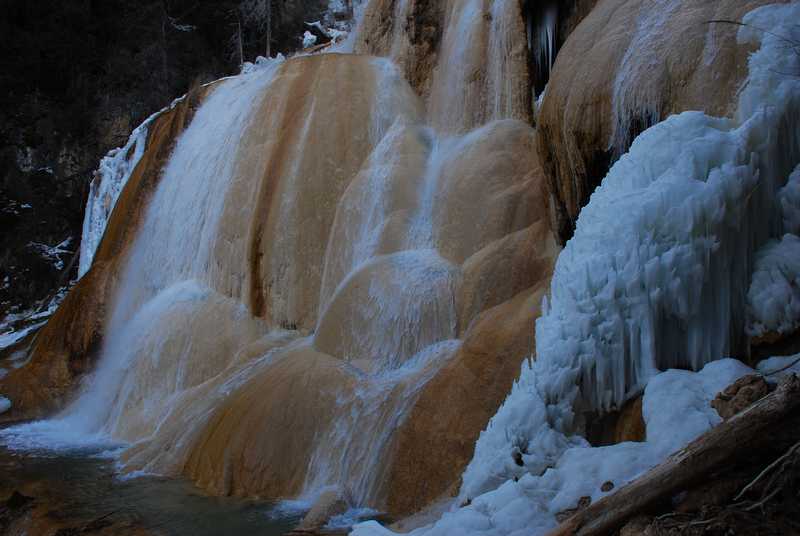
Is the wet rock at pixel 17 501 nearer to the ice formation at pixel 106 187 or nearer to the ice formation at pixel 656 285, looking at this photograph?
the ice formation at pixel 656 285

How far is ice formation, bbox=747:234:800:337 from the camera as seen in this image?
3.67 metres

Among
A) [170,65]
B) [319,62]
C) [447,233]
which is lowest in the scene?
[447,233]

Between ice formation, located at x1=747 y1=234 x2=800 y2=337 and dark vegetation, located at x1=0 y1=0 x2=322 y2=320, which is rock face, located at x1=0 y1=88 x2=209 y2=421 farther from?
ice formation, located at x1=747 y1=234 x2=800 y2=337

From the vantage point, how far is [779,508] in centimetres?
276

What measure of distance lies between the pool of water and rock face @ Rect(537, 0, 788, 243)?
9.98ft

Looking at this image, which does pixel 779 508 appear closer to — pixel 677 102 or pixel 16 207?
pixel 677 102

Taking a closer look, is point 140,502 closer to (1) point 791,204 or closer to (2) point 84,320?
(1) point 791,204

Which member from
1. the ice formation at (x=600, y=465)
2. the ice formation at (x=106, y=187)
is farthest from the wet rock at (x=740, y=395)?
the ice formation at (x=106, y=187)

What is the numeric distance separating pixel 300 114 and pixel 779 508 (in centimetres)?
737

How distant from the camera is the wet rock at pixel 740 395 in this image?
10.5 feet

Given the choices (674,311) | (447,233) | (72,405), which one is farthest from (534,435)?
(72,405)

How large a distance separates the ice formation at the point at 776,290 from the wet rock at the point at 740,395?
47 cm

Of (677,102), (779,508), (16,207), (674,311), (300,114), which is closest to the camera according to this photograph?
(779,508)

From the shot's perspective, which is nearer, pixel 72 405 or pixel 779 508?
pixel 779 508
